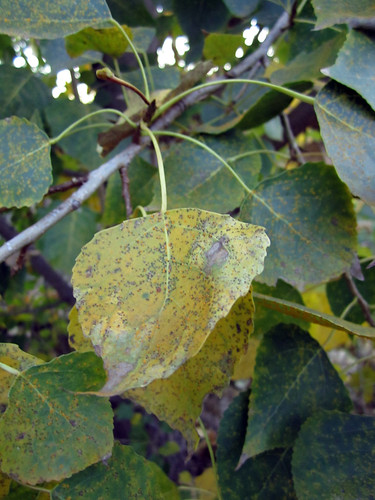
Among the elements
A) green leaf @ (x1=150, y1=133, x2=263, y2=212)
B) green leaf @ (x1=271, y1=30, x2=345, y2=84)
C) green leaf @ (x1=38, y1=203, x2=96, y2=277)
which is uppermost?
green leaf @ (x1=271, y1=30, x2=345, y2=84)

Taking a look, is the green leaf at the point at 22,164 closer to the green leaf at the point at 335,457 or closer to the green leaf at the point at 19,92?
the green leaf at the point at 19,92

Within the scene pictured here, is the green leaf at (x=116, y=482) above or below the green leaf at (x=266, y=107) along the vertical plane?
below

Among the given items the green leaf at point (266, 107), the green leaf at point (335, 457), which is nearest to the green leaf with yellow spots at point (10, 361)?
the green leaf at point (335, 457)

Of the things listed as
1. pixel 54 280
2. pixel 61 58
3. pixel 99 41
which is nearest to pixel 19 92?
pixel 61 58

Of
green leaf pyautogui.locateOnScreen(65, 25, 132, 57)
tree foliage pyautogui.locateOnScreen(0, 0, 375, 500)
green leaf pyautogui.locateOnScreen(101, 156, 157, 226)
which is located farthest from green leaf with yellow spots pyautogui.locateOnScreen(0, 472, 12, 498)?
green leaf pyautogui.locateOnScreen(65, 25, 132, 57)

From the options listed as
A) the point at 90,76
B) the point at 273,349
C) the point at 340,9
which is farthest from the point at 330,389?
the point at 90,76

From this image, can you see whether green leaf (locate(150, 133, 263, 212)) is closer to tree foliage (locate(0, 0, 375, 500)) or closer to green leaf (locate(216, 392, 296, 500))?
tree foliage (locate(0, 0, 375, 500))
